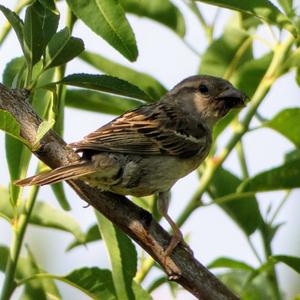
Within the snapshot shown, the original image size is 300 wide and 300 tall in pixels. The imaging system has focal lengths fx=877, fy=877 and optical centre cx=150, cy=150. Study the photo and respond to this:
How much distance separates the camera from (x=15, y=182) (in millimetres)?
2861

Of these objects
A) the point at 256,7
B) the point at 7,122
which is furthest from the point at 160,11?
the point at 7,122

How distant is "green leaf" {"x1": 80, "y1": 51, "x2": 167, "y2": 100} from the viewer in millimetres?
3822

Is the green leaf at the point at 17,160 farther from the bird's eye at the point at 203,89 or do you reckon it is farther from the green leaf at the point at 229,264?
the bird's eye at the point at 203,89

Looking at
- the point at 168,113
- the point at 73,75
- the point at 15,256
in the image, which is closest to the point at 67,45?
the point at 73,75

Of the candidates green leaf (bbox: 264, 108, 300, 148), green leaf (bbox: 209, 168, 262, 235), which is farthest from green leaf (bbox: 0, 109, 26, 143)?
green leaf (bbox: 264, 108, 300, 148)

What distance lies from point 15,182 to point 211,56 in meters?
1.35

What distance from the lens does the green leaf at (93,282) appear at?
325 centimetres

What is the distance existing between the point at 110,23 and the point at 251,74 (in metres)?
1.07

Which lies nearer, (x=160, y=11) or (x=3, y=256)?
(x=3, y=256)

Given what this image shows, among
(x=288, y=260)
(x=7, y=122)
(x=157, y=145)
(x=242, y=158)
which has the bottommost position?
(x=288, y=260)

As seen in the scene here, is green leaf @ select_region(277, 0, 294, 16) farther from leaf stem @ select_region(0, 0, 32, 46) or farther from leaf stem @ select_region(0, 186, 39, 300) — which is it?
leaf stem @ select_region(0, 186, 39, 300)

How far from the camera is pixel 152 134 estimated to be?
435 cm

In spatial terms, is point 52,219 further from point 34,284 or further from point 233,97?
point 233,97

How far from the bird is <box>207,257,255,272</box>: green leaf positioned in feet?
1.02
